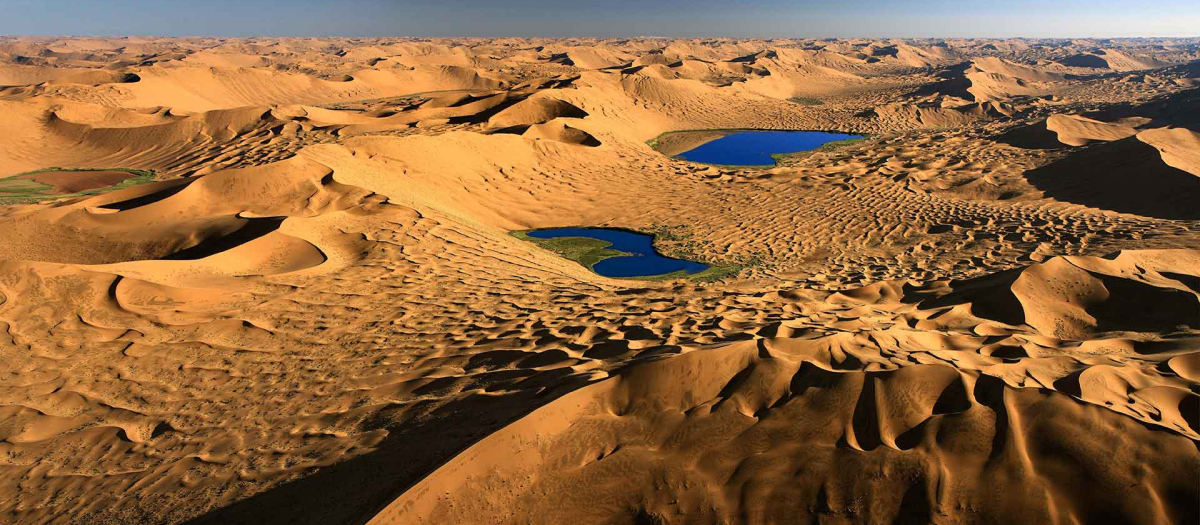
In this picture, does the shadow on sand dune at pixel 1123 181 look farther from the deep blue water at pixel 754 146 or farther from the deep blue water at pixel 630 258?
the deep blue water at pixel 630 258

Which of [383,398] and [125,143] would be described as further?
[125,143]

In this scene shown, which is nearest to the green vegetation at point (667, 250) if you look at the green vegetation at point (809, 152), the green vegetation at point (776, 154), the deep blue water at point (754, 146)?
the green vegetation at point (776, 154)

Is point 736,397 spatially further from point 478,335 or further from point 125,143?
point 125,143

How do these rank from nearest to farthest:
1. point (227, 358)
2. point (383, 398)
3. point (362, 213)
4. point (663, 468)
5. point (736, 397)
Result: 1. point (663, 468)
2. point (736, 397)
3. point (383, 398)
4. point (227, 358)
5. point (362, 213)

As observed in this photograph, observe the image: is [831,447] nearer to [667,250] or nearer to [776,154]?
[667,250]

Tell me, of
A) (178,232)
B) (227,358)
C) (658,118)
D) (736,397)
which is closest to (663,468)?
(736,397)

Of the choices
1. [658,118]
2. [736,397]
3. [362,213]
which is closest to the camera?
[736,397]

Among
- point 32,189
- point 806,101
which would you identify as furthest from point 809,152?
point 32,189
